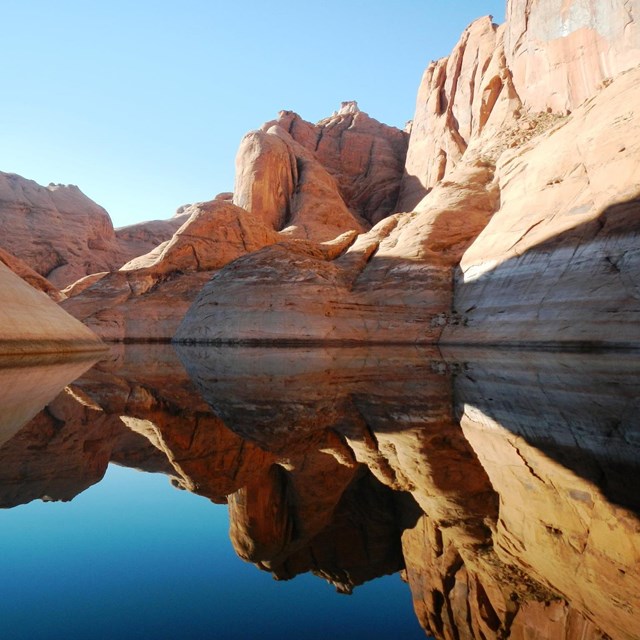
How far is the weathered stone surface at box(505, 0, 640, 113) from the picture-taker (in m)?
20.9

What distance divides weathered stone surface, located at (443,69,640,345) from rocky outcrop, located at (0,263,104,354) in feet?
41.2

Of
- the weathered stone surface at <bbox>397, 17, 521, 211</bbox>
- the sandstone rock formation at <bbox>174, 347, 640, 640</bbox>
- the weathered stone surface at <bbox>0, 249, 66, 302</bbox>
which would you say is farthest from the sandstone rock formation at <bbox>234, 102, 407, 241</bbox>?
the sandstone rock formation at <bbox>174, 347, 640, 640</bbox>

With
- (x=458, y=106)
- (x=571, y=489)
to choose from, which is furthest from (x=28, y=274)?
(x=571, y=489)

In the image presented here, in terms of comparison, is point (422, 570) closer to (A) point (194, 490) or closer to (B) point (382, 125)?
(A) point (194, 490)

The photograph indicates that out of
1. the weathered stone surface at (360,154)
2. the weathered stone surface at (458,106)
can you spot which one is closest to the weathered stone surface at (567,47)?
the weathered stone surface at (458,106)

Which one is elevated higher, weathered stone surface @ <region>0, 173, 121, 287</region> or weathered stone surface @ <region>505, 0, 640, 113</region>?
weathered stone surface @ <region>505, 0, 640, 113</region>

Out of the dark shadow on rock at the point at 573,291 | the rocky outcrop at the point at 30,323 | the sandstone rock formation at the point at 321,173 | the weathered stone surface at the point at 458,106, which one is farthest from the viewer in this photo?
the sandstone rock formation at the point at 321,173

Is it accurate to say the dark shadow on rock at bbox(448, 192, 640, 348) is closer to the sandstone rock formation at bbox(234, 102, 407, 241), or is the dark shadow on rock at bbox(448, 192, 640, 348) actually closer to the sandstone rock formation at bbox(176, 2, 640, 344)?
the sandstone rock formation at bbox(176, 2, 640, 344)

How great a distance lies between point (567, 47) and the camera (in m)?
24.0

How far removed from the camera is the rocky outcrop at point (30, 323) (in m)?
12.7

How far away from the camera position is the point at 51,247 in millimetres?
46500

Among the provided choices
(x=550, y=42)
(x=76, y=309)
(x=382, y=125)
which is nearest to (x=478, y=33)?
(x=550, y=42)

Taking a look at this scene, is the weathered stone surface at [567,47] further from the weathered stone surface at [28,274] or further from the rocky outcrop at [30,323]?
the weathered stone surface at [28,274]

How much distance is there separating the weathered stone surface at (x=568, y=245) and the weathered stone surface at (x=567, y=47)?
4226mm
